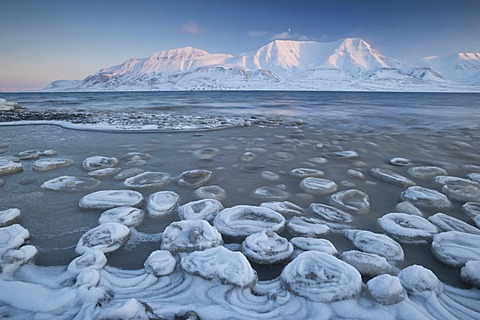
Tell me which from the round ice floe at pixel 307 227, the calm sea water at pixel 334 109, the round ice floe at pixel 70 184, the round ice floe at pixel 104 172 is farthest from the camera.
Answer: the calm sea water at pixel 334 109

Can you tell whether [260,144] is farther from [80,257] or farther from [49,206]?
[80,257]

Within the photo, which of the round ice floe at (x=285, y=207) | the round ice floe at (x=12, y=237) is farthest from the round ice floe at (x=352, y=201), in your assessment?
the round ice floe at (x=12, y=237)

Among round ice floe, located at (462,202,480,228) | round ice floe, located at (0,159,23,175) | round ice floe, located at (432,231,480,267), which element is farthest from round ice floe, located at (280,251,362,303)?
round ice floe, located at (0,159,23,175)

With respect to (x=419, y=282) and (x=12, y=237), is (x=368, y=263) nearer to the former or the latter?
(x=419, y=282)

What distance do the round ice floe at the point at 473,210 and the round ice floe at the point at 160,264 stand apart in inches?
122

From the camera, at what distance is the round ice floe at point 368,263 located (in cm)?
188

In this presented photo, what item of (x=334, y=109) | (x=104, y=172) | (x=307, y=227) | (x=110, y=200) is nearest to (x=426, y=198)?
(x=307, y=227)

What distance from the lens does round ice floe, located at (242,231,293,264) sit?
2.00 meters

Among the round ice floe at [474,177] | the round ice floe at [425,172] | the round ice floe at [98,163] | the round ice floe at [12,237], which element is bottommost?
the round ice floe at [474,177]

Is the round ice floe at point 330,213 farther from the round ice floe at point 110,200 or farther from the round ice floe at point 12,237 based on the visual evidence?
the round ice floe at point 12,237

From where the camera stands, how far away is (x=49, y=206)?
293cm

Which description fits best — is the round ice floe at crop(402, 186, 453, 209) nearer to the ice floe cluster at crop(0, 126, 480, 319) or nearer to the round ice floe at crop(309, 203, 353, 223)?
the ice floe cluster at crop(0, 126, 480, 319)

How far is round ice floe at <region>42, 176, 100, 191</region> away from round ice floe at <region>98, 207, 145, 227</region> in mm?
1050

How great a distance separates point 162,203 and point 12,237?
1.34 meters
